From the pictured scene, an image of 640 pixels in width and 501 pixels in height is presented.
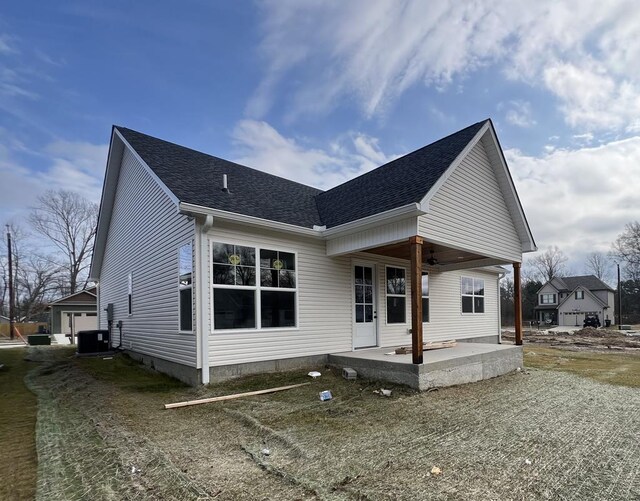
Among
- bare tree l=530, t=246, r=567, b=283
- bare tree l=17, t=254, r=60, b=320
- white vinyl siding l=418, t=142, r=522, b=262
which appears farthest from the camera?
bare tree l=530, t=246, r=567, b=283

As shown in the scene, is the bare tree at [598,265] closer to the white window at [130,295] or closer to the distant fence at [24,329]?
the white window at [130,295]

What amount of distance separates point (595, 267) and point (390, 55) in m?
69.1

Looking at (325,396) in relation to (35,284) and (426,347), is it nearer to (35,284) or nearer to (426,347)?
(426,347)

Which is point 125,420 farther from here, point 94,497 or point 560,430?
point 560,430

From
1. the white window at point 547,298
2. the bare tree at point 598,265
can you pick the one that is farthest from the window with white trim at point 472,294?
the bare tree at point 598,265

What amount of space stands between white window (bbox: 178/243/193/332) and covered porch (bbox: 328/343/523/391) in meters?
3.43

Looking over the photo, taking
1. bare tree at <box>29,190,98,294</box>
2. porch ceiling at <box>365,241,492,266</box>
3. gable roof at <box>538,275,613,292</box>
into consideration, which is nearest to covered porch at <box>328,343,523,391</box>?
porch ceiling at <box>365,241,492,266</box>

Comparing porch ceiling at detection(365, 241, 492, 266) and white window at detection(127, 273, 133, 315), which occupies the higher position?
porch ceiling at detection(365, 241, 492, 266)

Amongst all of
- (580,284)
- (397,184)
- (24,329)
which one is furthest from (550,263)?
(24,329)

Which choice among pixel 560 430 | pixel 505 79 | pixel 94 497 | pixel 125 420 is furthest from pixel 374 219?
pixel 505 79

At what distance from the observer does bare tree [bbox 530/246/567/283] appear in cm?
6038

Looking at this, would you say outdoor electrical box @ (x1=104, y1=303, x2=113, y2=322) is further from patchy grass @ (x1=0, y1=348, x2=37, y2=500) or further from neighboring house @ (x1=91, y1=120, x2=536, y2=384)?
patchy grass @ (x1=0, y1=348, x2=37, y2=500)

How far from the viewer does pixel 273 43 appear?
1258cm

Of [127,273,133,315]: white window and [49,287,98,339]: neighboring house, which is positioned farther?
[49,287,98,339]: neighboring house
